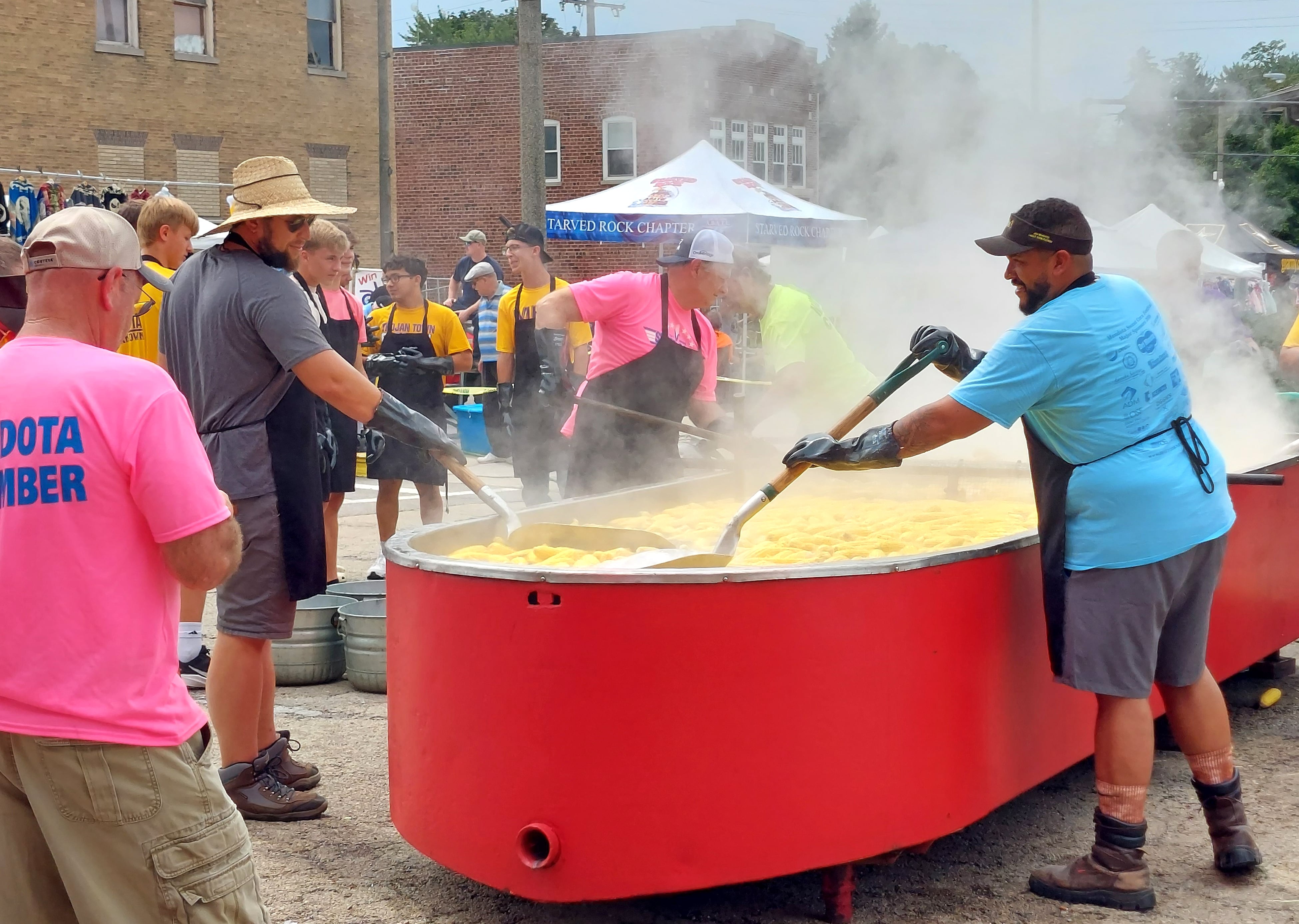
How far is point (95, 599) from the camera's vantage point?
2.14 meters

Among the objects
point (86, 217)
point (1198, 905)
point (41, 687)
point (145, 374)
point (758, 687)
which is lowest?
point (1198, 905)

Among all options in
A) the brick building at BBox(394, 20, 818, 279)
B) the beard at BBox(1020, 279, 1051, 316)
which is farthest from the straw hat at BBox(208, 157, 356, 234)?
the brick building at BBox(394, 20, 818, 279)

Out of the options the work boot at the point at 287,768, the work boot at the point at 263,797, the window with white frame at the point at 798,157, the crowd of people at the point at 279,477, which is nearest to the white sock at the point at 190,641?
the crowd of people at the point at 279,477

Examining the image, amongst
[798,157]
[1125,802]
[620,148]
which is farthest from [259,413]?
[620,148]

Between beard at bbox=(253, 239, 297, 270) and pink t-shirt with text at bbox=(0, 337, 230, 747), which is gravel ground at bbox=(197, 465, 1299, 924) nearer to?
pink t-shirt with text at bbox=(0, 337, 230, 747)

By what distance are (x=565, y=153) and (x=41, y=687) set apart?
3140 cm

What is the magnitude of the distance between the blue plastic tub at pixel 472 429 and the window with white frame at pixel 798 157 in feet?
29.0

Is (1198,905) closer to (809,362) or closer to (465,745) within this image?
(465,745)

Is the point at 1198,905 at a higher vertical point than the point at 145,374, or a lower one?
lower

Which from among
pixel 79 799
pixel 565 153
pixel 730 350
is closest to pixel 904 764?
pixel 79 799

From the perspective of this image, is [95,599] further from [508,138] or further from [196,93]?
[508,138]

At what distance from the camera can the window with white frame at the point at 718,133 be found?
27438 mm

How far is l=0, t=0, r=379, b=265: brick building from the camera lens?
62.9 ft

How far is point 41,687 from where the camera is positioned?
2.12 m
